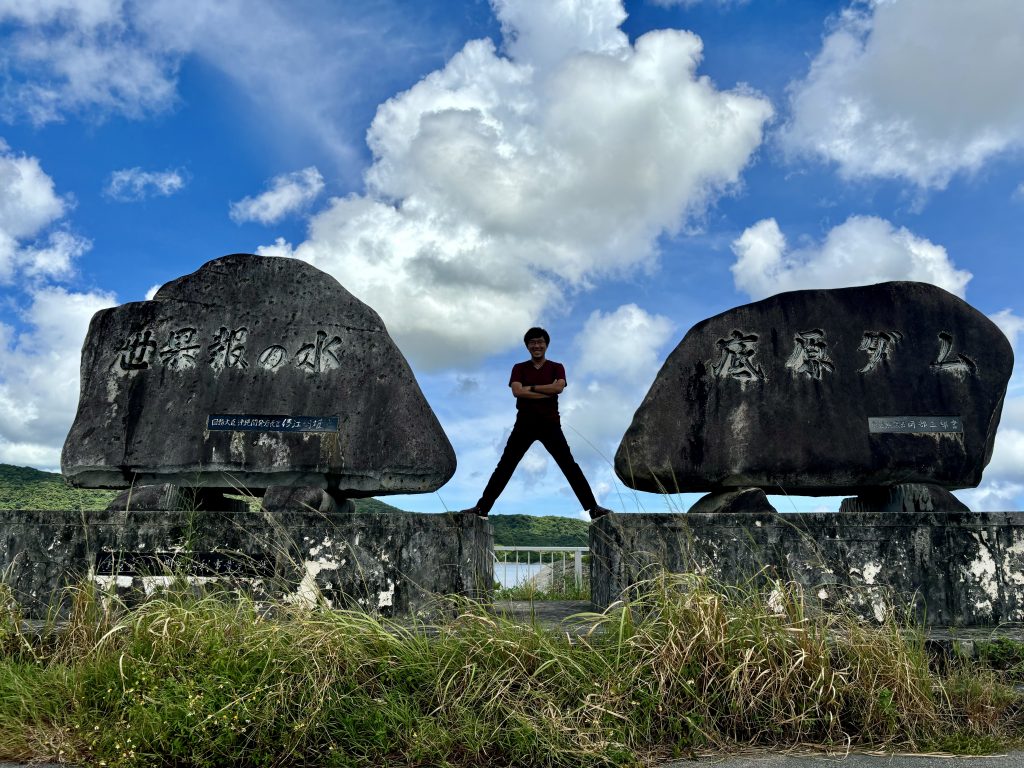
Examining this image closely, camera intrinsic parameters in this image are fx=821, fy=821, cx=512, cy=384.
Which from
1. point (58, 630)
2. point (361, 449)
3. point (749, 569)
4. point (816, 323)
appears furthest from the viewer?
point (816, 323)

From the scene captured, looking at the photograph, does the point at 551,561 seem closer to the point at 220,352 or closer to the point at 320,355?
the point at 320,355

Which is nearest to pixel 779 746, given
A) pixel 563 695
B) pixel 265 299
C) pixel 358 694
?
pixel 563 695

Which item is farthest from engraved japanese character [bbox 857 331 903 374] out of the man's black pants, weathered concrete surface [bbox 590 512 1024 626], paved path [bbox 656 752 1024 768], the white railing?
the white railing

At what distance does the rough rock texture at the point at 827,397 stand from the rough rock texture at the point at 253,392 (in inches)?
68.7

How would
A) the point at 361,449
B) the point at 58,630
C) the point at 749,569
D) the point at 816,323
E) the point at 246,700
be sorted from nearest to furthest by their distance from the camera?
the point at 246,700 → the point at 58,630 → the point at 749,569 → the point at 361,449 → the point at 816,323

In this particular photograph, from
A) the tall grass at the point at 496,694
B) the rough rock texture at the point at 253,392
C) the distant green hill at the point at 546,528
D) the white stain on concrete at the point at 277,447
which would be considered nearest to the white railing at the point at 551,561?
the rough rock texture at the point at 253,392

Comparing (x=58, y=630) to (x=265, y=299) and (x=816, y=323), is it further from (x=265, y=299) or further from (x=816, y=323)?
(x=816, y=323)

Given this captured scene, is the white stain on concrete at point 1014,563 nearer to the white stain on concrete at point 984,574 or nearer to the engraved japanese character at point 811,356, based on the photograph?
the white stain on concrete at point 984,574

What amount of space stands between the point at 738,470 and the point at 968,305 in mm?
2279

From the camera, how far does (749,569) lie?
16.9 feet

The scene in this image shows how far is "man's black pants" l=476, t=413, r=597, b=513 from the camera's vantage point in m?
5.51

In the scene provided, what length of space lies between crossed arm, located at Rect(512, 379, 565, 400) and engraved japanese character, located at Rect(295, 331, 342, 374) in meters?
1.45

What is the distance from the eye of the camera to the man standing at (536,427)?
18.0 feet

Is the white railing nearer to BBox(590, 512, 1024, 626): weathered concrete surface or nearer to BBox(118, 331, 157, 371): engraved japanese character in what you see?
BBox(590, 512, 1024, 626): weathered concrete surface
